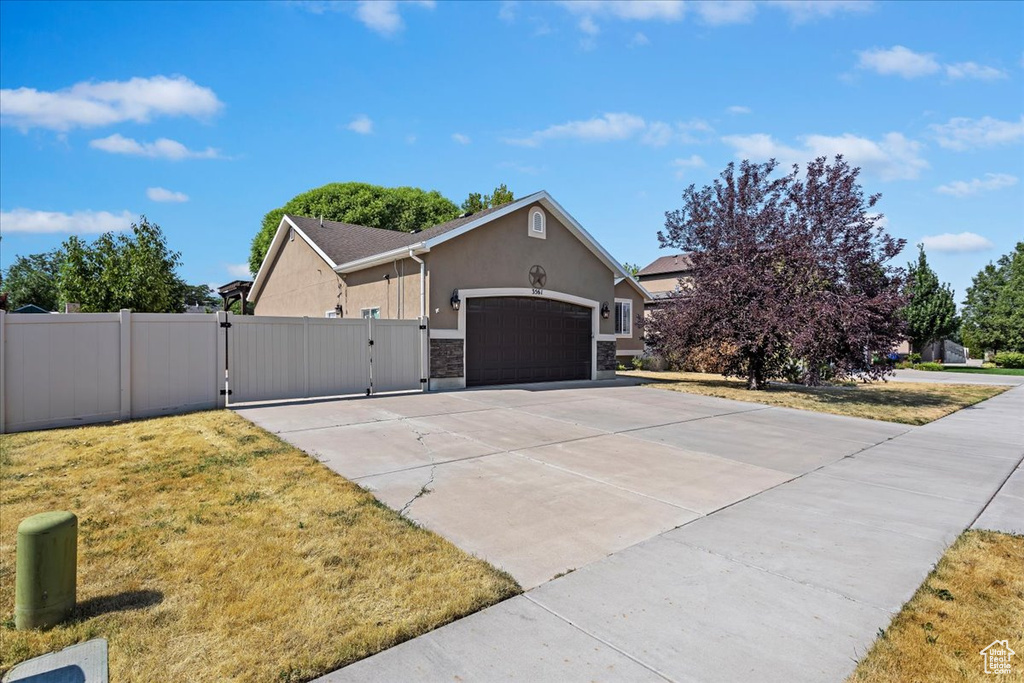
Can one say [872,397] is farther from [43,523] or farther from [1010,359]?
[1010,359]

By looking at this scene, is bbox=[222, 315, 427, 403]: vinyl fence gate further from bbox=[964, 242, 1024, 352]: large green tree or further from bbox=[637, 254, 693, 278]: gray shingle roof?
bbox=[964, 242, 1024, 352]: large green tree

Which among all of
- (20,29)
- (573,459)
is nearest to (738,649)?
(573,459)

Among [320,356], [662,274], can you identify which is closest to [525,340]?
[320,356]

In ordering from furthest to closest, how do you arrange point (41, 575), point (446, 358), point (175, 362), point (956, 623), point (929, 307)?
point (929, 307), point (446, 358), point (175, 362), point (956, 623), point (41, 575)

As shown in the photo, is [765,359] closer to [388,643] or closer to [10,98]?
[388,643]

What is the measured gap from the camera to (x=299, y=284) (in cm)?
2073

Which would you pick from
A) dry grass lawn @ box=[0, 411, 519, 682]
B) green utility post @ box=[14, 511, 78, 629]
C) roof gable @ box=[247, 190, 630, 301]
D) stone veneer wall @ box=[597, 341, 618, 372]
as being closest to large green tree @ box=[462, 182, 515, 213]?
roof gable @ box=[247, 190, 630, 301]

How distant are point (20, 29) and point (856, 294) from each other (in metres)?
21.6

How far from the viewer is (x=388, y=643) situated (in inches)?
107

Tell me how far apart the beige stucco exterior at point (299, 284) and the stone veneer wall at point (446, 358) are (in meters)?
6.27

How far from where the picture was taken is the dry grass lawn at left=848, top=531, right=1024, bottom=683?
8.41 feet

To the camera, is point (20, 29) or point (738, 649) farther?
point (20, 29)

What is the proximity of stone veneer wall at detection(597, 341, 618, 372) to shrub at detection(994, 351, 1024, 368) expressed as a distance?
34.7 meters

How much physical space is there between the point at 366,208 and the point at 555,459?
31.4 metres
